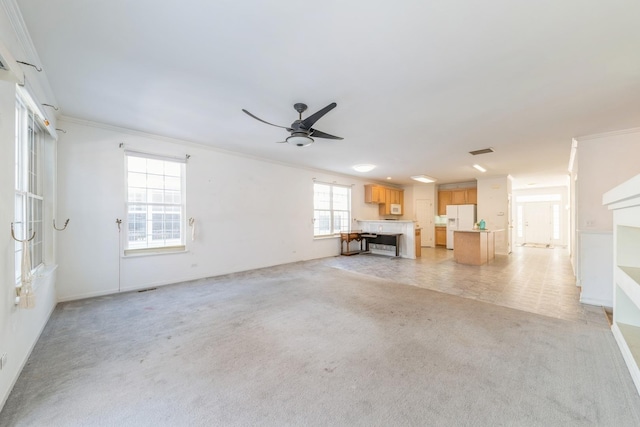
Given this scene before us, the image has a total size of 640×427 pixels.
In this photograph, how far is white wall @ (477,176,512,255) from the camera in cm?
789

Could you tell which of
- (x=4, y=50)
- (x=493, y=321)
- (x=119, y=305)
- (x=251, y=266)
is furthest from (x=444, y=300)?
(x=4, y=50)

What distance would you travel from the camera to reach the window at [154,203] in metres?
4.11

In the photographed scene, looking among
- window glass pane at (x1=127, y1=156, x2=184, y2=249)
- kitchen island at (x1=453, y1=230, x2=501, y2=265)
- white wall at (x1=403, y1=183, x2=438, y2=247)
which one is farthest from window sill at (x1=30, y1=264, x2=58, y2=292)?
white wall at (x1=403, y1=183, x2=438, y2=247)

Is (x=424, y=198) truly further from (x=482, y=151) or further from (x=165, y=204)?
(x=165, y=204)

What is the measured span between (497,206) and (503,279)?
433 cm

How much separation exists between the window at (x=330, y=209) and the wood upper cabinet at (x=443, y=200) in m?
4.24

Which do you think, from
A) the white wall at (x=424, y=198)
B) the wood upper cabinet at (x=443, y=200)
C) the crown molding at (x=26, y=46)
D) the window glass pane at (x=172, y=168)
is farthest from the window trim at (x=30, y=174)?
the wood upper cabinet at (x=443, y=200)

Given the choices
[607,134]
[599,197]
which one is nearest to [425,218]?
[599,197]

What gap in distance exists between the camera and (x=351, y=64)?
2256mm

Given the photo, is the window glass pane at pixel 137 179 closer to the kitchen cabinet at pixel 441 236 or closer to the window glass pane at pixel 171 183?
the window glass pane at pixel 171 183

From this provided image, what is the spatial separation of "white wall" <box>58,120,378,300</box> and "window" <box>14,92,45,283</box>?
42 centimetres

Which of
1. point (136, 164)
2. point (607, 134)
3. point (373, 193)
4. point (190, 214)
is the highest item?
point (607, 134)

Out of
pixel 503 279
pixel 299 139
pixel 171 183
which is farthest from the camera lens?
pixel 503 279

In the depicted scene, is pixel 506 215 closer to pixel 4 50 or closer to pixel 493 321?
pixel 493 321
